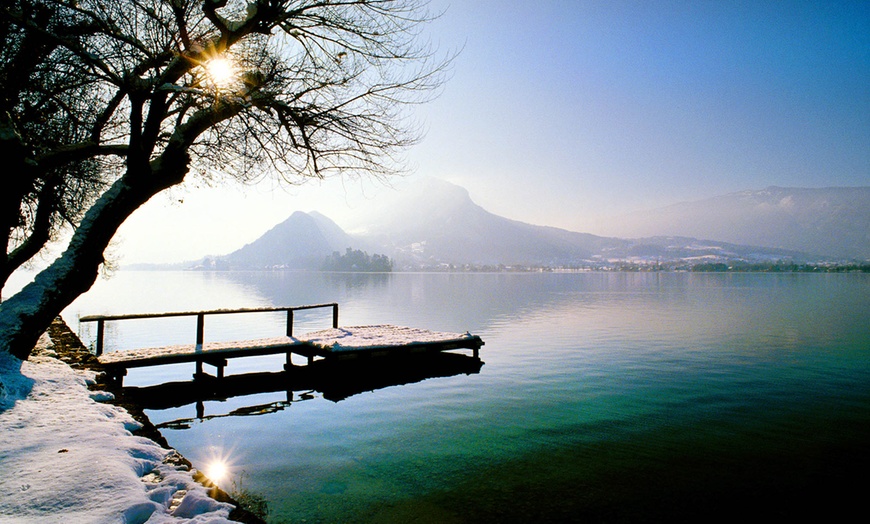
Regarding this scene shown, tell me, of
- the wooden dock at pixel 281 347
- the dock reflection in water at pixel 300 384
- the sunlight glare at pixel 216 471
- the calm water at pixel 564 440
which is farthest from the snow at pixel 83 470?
the wooden dock at pixel 281 347

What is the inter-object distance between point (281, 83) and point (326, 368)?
10176 millimetres

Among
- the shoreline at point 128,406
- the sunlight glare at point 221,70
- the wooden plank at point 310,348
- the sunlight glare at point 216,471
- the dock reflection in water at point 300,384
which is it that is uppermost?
the sunlight glare at point 221,70

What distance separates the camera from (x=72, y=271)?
10.3 meters

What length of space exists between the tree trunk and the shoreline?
149cm

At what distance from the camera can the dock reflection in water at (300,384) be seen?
1573cm

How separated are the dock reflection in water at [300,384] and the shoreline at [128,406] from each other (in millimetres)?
2354

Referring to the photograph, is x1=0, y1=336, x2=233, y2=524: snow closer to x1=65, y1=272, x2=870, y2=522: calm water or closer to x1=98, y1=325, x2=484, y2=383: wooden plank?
x1=65, y1=272, x2=870, y2=522: calm water

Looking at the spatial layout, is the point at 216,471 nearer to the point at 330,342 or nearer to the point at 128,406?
the point at 128,406

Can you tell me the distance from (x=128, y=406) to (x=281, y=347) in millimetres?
9560

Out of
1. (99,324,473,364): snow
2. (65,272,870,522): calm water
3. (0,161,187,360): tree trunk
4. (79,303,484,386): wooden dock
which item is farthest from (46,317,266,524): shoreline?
(65,272,870,522): calm water

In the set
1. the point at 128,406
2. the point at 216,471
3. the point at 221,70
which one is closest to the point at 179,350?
the point at 216,471

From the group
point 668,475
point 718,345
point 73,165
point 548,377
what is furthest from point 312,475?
point 718,345

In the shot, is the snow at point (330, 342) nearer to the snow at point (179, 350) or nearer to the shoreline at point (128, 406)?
the snow at point (179, 350)

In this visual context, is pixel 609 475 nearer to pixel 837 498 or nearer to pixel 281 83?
pixel 837 498
